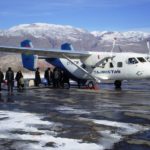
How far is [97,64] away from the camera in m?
28.4

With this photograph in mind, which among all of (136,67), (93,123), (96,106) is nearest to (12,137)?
(93,123)

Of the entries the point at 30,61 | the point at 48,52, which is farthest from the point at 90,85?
the point at 30,61

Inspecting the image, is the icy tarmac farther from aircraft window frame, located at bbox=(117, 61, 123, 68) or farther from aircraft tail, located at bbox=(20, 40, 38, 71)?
aircraft tail, located at bbox=(20, 40, 38, 71)

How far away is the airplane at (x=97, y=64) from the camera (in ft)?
86.7

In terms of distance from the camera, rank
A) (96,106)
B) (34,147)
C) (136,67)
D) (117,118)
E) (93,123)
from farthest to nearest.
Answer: (136,67) < (96,106) < (117,118) < (93,123) < (34,147)

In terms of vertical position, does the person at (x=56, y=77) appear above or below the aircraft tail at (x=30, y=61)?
below

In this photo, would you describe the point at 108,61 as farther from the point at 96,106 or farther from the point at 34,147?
the point at 34,147

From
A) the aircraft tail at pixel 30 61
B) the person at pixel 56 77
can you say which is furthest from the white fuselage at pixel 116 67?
the aircraft tail at pixel 30 61

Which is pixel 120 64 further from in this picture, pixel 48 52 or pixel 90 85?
pixel 48 52

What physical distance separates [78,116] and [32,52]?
51.9ft

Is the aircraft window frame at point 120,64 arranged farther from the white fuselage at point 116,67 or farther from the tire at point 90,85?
the tire at point 90,85

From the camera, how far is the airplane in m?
26.4

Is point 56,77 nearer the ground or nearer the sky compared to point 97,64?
nearer the ground

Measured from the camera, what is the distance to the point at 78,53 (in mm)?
28547
